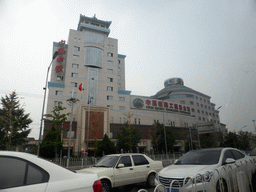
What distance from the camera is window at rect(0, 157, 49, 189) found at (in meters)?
2.37

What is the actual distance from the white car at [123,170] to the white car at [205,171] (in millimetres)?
1978

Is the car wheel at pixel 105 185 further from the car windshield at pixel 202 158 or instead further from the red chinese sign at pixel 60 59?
the red chinese sign at pixel 60 59

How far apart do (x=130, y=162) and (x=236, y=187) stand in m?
4.20

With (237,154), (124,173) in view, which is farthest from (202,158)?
(124,173)

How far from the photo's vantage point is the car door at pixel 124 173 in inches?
269

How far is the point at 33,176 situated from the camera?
2.53m

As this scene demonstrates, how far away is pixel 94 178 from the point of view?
3.04m

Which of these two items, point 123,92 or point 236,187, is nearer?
point 236,187

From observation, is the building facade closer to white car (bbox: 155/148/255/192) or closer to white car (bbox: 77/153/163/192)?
white car (bbox: 77/153/163/192)

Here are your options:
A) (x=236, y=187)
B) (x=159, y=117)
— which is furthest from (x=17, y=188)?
(x=159, y=117)

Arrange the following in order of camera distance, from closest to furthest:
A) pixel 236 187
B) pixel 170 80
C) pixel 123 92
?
1. pixel 236 187
2. pixel 123 92
3. pixel 170 80

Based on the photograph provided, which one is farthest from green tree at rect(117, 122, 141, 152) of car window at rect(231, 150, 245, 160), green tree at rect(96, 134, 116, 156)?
car window at rect(231, 150, 245, 160)

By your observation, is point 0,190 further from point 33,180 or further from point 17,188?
point 33,180

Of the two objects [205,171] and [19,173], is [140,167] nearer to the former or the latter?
[205,171]
